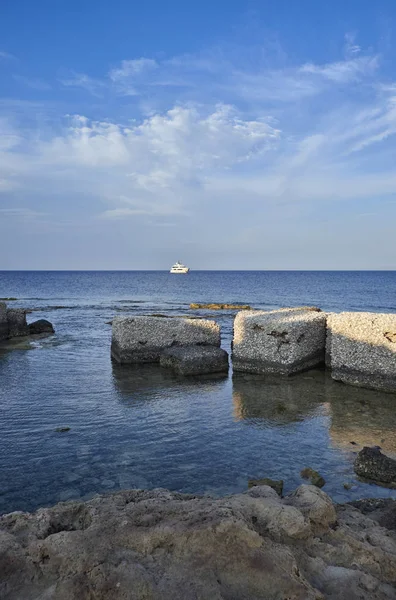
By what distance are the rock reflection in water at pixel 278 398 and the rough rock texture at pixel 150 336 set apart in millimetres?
2578

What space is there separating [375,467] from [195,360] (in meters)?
7.86

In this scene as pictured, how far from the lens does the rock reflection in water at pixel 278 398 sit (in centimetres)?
1084

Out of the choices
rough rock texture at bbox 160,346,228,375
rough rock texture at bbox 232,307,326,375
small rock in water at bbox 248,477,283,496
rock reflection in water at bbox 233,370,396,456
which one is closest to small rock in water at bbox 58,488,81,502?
small rock in water at bbox 248,477,283,496

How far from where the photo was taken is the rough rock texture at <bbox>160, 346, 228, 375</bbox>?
48.3 feet

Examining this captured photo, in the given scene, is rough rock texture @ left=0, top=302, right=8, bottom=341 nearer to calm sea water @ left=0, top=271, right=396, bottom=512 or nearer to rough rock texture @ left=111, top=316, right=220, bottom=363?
calm sea water @ left=0, top=271, right=396, bottom=512

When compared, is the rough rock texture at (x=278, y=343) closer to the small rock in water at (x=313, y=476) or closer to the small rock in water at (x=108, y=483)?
the small rock in water at (x=313, y=476)

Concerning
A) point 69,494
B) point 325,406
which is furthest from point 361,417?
point 69,494

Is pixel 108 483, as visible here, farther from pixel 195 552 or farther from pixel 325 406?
pixel 325 406

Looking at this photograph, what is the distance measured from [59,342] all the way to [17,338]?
2.25m

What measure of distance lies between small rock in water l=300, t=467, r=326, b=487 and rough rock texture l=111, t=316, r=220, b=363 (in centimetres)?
915

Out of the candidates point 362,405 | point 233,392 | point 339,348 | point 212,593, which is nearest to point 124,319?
point 233,392

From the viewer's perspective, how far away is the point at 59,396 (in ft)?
40.1

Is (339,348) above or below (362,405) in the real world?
above

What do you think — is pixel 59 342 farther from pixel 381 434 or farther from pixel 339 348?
pixel 381 434
